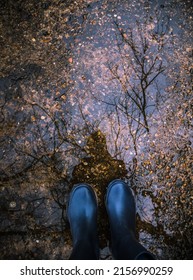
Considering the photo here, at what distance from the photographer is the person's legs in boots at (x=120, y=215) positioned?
259 cm

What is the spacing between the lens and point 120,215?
283cm

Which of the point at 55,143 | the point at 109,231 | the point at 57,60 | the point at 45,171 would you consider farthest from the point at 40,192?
the point at 57,60

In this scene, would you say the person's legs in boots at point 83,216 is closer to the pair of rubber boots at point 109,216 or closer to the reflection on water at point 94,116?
the pair of rubber boots at point 109,216

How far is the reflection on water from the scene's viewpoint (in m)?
2.96

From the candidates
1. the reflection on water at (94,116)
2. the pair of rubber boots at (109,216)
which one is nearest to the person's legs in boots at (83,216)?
the pair of rubber boots at (109,216)

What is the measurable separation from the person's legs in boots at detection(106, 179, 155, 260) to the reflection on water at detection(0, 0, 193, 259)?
116 millimetres

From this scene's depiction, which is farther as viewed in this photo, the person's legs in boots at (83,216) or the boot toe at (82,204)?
the boot toe at (82,204)

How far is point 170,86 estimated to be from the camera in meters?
3.14

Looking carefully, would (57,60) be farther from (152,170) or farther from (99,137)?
(152,170)

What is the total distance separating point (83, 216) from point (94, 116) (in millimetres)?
977

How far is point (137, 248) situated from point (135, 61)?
5.97 feet

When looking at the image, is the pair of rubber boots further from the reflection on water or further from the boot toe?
the reflection on water

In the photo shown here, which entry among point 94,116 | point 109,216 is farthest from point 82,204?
point 94,116

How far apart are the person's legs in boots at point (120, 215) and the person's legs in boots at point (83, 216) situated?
0.51 feet
